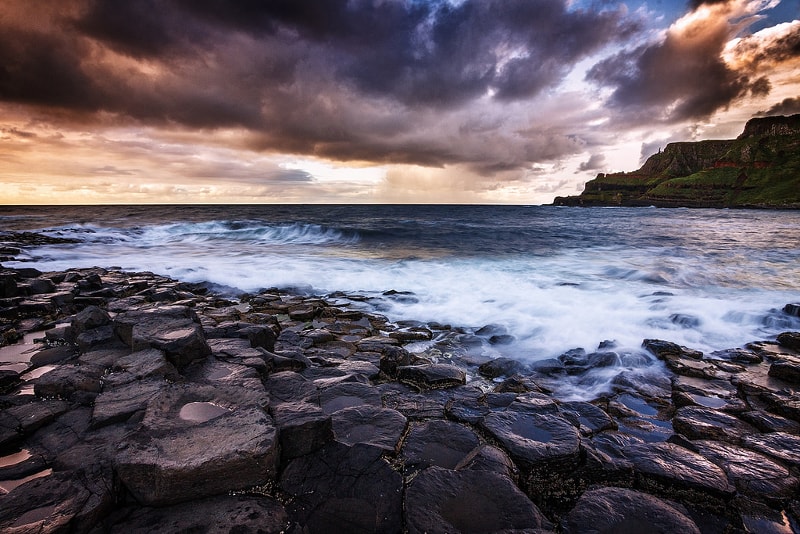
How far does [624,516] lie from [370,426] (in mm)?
Answer: 1901

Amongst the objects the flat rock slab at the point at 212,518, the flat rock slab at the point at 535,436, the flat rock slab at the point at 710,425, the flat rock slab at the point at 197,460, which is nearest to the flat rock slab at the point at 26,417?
the flat rock slab at the point at 197,460

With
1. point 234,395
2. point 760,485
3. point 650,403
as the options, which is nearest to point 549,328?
point 650,403

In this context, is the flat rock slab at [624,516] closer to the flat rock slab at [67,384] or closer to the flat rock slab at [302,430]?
the flat rock slab at [302,430]

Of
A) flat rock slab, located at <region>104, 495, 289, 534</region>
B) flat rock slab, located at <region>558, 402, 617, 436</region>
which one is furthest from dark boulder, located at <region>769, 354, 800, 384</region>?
flat rock slab, located at <region>104, 495, 289, 534</region>

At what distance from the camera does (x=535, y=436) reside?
10.2ft

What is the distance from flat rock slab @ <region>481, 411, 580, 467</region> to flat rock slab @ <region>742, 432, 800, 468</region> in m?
1.51

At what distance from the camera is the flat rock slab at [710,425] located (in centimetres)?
329

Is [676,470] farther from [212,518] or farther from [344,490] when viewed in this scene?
[212,518]

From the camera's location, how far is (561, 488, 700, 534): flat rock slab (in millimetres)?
2191

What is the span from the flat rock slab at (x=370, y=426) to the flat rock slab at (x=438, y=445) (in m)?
0.13

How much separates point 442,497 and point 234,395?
187 centimetres

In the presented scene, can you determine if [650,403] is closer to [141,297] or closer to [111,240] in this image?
[141,297]

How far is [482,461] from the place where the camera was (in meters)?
2.72

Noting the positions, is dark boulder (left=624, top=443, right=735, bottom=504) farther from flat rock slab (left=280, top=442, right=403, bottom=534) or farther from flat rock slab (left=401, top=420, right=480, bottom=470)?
flat rock slab (left=280, top=442, right=403, bottom=534)
